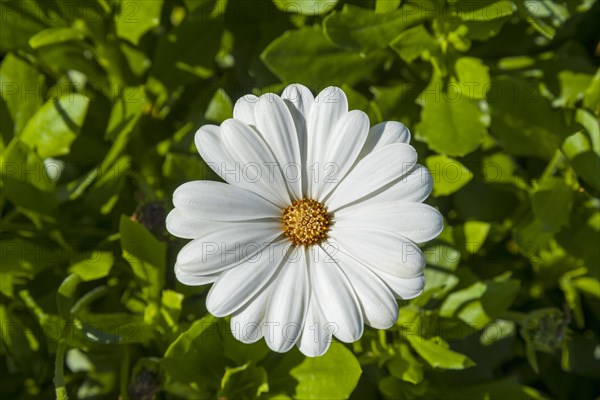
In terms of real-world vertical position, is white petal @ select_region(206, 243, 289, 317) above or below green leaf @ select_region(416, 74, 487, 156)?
above

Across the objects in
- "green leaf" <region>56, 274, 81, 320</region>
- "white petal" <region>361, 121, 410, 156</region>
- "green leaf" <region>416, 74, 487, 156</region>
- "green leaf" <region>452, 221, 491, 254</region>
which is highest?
"white petal" <region>361, 121, 410, 156</region>

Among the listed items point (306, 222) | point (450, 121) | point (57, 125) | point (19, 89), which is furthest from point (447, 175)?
point (19, 89)

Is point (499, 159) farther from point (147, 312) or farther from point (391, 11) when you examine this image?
point (147, 312)

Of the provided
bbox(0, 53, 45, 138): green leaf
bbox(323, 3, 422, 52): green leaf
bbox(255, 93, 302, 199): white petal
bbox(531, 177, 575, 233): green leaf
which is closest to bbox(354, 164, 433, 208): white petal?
bbox(255, 93, 302, 199): white petal

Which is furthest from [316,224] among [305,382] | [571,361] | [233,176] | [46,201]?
[571,361]

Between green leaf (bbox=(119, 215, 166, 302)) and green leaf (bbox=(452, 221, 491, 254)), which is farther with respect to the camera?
green leaf (bbox=(452, 221, 491, 254))

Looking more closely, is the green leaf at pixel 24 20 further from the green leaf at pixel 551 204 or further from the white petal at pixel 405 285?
the green leaf at pixel 551 204

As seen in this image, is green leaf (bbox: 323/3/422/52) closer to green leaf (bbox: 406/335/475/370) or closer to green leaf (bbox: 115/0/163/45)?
green leaf (bbox: 115/0/163/45)

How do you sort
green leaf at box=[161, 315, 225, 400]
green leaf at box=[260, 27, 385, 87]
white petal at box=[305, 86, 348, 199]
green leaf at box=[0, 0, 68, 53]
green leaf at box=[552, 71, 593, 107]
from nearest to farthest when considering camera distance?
1. white petal at box=[305, 86, 348, 199]
2. green leaf at box=[161, 315, 225, 400]
3. green leaf at box=[260, 27, 385, 87]
4. green leaf at box=[0, 0, 68, 53]
5. green leaf at box=[552, 71, 593, 107]
